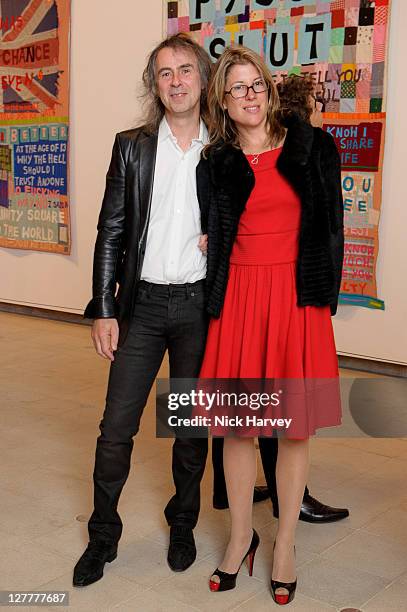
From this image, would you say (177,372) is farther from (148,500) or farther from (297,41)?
(297,41)

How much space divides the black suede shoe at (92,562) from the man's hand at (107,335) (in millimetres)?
601

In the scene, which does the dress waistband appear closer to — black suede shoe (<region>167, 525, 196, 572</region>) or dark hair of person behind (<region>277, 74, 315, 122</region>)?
dark hair of person behind (<region>277, 74, 315, 122</region>)

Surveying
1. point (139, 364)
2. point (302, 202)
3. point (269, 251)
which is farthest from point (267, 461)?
point (302, 202)

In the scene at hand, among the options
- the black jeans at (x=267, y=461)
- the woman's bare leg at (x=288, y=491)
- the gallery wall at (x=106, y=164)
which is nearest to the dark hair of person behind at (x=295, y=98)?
the woman's bare leg at (x=288, y=491)

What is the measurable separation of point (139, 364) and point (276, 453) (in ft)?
2.27

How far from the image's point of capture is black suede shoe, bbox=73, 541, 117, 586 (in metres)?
2.55

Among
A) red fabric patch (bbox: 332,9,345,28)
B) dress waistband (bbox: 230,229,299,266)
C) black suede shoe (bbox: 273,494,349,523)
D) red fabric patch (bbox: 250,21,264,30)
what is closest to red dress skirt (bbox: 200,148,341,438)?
dress waistband (bbox: 230,229,299,266)

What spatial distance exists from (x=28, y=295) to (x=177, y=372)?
4.62 meters

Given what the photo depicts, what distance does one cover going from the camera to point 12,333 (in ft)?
20.8

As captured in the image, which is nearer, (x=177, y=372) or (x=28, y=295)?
(x=177, y=372)

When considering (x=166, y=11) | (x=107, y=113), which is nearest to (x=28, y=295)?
(x=107, y=113)

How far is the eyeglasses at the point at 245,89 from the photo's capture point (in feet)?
7.69

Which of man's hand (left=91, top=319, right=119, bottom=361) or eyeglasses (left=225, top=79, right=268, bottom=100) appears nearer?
eyeglasses (left=225, top=79, right=268, bottom=100)

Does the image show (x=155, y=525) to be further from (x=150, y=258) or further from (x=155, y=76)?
(x=155, y=76)
